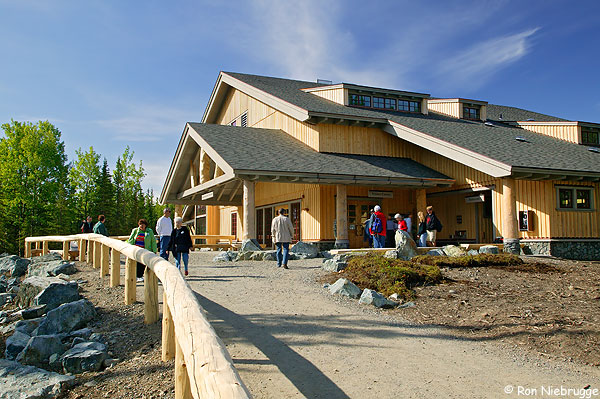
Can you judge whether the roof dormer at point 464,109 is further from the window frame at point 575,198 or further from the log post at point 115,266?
the log post at point 115,266

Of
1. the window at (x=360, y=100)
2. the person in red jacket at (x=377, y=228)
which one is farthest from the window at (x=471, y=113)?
the person in red jacket at (x=377, y=228)

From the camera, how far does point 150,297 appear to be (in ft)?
21.3

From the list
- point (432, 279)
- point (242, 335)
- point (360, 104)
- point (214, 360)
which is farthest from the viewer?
point (360, 104)

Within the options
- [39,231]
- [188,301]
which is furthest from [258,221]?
[39,231]

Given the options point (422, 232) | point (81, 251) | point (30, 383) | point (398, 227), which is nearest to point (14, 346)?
point (30, 383)

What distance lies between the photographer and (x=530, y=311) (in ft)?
23.0

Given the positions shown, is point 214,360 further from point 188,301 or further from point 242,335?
point 242,335

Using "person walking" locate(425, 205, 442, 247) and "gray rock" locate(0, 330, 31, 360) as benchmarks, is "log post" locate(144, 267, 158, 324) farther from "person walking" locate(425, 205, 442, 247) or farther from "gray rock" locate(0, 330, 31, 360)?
"person walking" locate(425, 205, 442, 247)

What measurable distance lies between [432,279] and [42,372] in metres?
6.66

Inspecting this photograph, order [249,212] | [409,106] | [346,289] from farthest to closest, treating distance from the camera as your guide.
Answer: [409,106], [249,212], [346,289]

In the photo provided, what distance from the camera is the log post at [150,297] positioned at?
6430 millimetres

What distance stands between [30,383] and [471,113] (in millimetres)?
24922

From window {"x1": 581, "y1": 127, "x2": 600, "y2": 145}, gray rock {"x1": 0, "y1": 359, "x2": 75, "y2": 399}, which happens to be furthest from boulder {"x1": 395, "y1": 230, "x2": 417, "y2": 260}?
window {"x1": 581, "y1": 127, "x2": 600, "y2": 145}

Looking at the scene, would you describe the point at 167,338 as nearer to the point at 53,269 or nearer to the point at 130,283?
the point at 130,283
